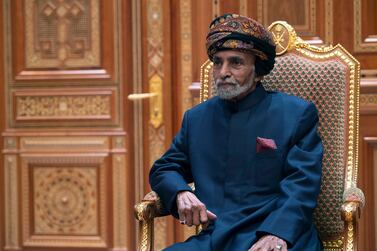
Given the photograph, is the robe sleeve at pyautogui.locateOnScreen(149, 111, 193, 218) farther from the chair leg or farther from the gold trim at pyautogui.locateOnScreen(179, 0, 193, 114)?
the gold trim at pyautogui.locateOnScreen(179, 0, 193, 114)

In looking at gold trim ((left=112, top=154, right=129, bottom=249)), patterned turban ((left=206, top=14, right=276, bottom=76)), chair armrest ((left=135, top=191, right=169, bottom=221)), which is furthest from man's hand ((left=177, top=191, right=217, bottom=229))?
gold trim ((left=112, top=154, right=129, bottom=249))

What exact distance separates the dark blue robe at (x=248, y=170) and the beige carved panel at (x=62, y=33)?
5.37 ft

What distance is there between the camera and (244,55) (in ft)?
9.75

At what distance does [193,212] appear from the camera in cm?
288

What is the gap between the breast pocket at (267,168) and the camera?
9.70 ft

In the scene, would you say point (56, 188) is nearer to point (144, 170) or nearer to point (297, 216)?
point (144, 170)

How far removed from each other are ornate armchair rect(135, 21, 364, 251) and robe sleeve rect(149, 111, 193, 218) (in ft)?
0.27

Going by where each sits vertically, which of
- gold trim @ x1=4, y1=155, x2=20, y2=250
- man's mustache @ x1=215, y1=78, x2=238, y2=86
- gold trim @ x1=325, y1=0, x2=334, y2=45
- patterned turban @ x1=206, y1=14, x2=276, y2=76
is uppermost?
gold trim @ x1=325, y1=0, x2=334, y2=45

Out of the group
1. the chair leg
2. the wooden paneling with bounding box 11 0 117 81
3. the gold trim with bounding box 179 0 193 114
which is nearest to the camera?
the chair leg

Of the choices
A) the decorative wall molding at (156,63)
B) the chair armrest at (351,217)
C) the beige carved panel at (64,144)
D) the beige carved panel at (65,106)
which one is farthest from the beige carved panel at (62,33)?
the chair armrest at (351,217)

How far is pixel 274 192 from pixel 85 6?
2116 millimetres

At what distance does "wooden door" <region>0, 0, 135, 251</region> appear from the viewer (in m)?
4.66

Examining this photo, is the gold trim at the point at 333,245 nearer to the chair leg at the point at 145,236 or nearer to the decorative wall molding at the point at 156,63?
the chair leg at the point at 145,236

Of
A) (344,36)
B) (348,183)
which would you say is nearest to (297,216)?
(348,183)
